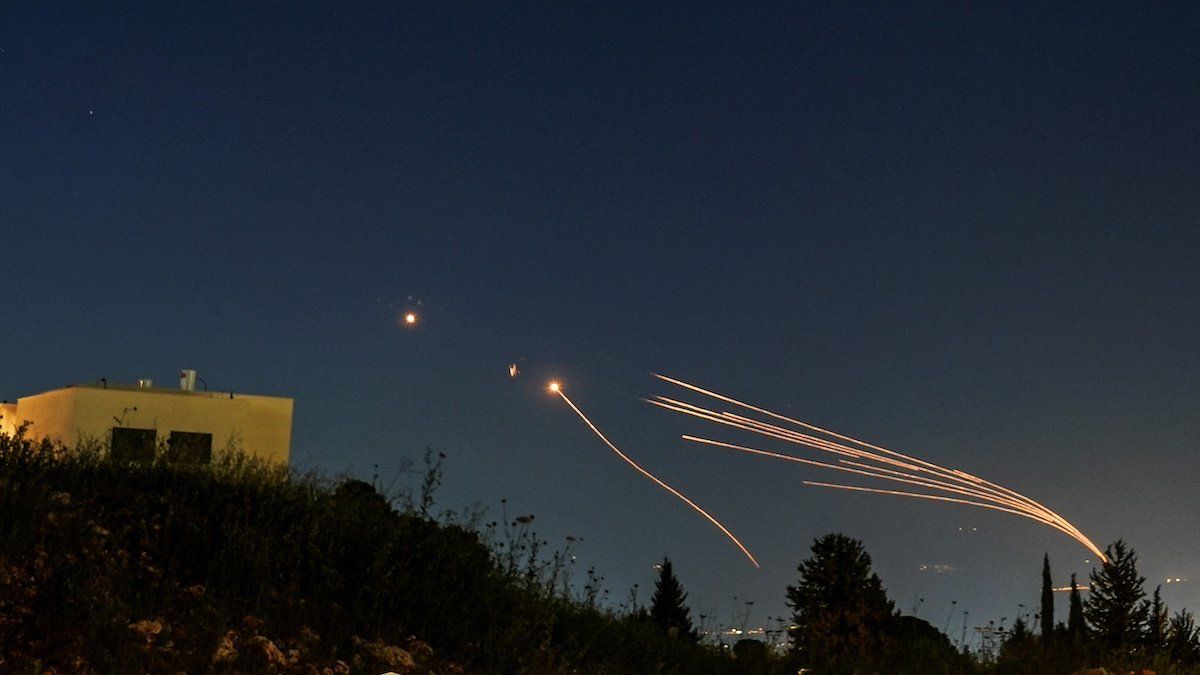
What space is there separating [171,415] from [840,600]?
727 inches

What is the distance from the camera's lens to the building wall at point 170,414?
30.0m

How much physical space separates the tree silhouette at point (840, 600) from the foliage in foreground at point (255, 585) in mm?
2072

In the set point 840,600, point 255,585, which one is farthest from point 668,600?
point 255,585

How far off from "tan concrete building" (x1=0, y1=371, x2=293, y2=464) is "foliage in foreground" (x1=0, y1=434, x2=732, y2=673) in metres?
16.6

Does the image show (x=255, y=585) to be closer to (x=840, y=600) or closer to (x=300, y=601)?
(x=300, y=601)

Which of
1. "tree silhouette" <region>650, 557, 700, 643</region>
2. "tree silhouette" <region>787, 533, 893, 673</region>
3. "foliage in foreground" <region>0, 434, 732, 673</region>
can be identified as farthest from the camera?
"tree silhouette" <region>650, 557, 700, 643</region>

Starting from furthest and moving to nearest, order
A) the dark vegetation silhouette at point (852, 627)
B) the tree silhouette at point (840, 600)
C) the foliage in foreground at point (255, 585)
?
the tree silhouette at point (840, 600), the dark vegetation silhouette at point (852, 627), the foliage in foreground at point (255, 585)

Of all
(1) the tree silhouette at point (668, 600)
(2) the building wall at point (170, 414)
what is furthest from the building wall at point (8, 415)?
(1) the tree silhouette at point (668, 600)

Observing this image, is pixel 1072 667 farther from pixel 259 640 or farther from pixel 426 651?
pixel 259 640

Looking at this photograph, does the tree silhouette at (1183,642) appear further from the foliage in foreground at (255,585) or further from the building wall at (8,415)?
the building wall at (8,415)

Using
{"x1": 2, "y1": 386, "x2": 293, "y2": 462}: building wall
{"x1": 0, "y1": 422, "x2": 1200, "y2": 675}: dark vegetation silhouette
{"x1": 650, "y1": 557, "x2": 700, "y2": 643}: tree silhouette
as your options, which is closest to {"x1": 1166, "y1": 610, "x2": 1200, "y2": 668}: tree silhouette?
{"x1": 0, "y1": 422, "x2": 1200, "y2": 675}: dark vegetation silhouette

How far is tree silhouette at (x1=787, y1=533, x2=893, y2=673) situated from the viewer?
610 inches

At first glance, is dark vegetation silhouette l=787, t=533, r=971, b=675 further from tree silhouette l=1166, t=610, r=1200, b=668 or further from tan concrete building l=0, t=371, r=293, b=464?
tan concrete building l=0, t=371, r=293, b=464

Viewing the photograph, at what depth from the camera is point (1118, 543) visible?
28.5 m
